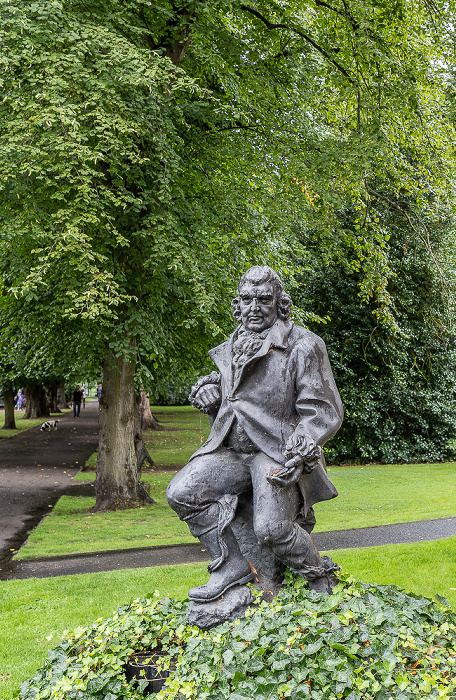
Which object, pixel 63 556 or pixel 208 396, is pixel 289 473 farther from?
pixel 63 556

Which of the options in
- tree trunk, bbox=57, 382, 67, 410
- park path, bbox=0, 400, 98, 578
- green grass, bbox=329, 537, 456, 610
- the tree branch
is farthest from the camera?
tree trunk, bbox=57, 382, 67, 410

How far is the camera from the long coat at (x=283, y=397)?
446cm

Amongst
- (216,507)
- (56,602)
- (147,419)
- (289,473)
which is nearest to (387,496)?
(56,602)

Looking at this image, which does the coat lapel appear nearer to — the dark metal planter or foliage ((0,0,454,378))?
the dark metal planter

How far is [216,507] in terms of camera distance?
15.0 ft

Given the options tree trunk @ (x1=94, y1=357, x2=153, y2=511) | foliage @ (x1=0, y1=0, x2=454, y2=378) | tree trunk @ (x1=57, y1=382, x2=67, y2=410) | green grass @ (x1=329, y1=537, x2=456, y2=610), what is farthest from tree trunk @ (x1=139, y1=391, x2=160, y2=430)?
tree trunk @ (x1=57, y1=382, x2=67, y2=410)

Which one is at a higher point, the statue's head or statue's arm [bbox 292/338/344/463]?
the statue's head

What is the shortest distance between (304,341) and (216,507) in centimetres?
127

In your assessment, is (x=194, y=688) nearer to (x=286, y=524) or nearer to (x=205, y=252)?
(x=286, y=524)

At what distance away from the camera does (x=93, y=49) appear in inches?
383

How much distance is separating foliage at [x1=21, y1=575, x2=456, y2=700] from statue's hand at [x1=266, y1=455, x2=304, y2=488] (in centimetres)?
78

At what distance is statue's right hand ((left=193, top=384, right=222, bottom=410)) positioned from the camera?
4719 mm

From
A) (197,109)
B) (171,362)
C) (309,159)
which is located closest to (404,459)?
(171,362)

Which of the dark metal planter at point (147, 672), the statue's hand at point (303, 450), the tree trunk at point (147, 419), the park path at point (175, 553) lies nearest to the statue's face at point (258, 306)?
the statue's hand at point (303, 450)
